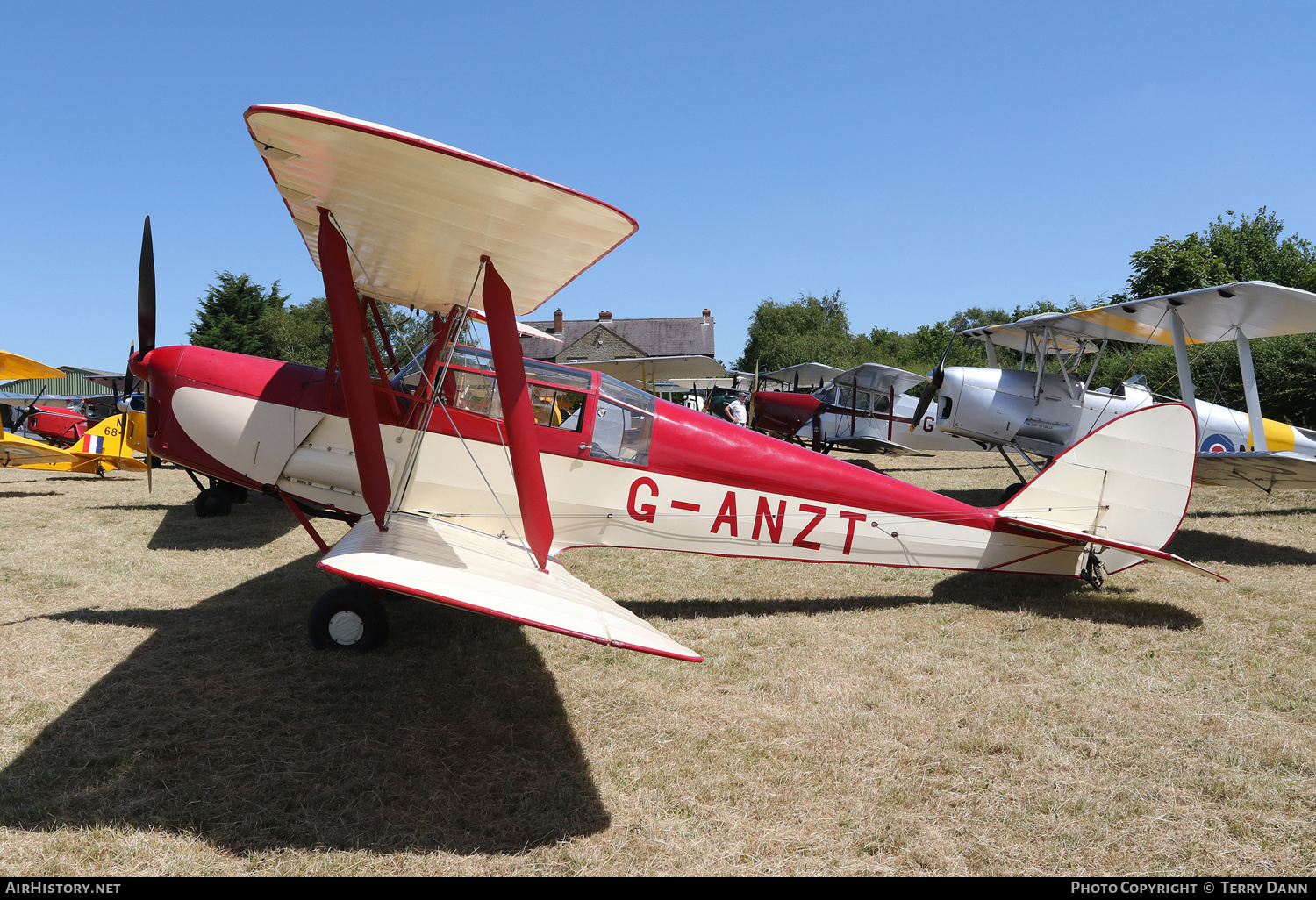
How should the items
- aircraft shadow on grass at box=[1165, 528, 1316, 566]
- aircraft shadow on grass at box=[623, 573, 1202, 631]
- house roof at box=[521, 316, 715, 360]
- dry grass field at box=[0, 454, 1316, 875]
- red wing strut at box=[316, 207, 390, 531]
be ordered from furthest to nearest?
1. house roof at box=[521, 316, 715, 360]
2. aircraft shadow on grass at box=[1165, 528, 1316, 566]
3. aircraft shadow on grass at box=[623, 573, 1202, 631]
4. red wing strut at box=[316, 207, 390, 531]
5. dry grass field at box=[0, 454, 1316, 875]

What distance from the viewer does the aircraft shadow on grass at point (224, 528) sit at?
24.8 feet

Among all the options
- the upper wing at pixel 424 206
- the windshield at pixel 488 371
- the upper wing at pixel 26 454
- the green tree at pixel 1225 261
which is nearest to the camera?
the upper wing at pixel 424 206

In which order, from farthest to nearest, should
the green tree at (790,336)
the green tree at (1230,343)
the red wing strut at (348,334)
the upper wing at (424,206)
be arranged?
the green tree at (790,336) → the green tree at (1230,343) → the red wing strut at (348,334) → the upper wing at (424,206)

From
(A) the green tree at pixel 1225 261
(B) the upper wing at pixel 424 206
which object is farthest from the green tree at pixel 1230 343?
(B) the upper wing at pixel 424 206

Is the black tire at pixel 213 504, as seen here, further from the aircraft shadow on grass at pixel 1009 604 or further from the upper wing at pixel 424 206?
→ the aircraft shadow on grass at pixel 1009 604

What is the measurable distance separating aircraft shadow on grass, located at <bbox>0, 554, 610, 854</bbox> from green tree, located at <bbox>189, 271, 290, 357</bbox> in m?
39.6

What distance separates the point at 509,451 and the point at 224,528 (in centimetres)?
584

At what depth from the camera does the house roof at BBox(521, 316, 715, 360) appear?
63531 millimetres

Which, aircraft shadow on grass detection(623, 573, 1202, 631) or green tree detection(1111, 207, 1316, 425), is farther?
green tree detection(1111, 207, 1316, 425)

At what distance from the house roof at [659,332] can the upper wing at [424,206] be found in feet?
187

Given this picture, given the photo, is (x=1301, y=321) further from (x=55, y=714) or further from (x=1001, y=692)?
(x=55, y=714)

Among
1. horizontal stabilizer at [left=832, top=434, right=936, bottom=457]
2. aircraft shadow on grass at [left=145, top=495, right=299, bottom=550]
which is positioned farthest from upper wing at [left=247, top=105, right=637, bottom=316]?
horizontal stabilizer at [left=832, top=434, right=936, bottom=457]

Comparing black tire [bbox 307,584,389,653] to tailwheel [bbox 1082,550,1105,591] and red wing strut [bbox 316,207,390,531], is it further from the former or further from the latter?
tailwheel [bbox 1082,550,1105,591]

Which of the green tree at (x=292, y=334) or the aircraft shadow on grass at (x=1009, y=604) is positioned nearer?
the aircraft shadow on grass at (x=1009, y=604)
